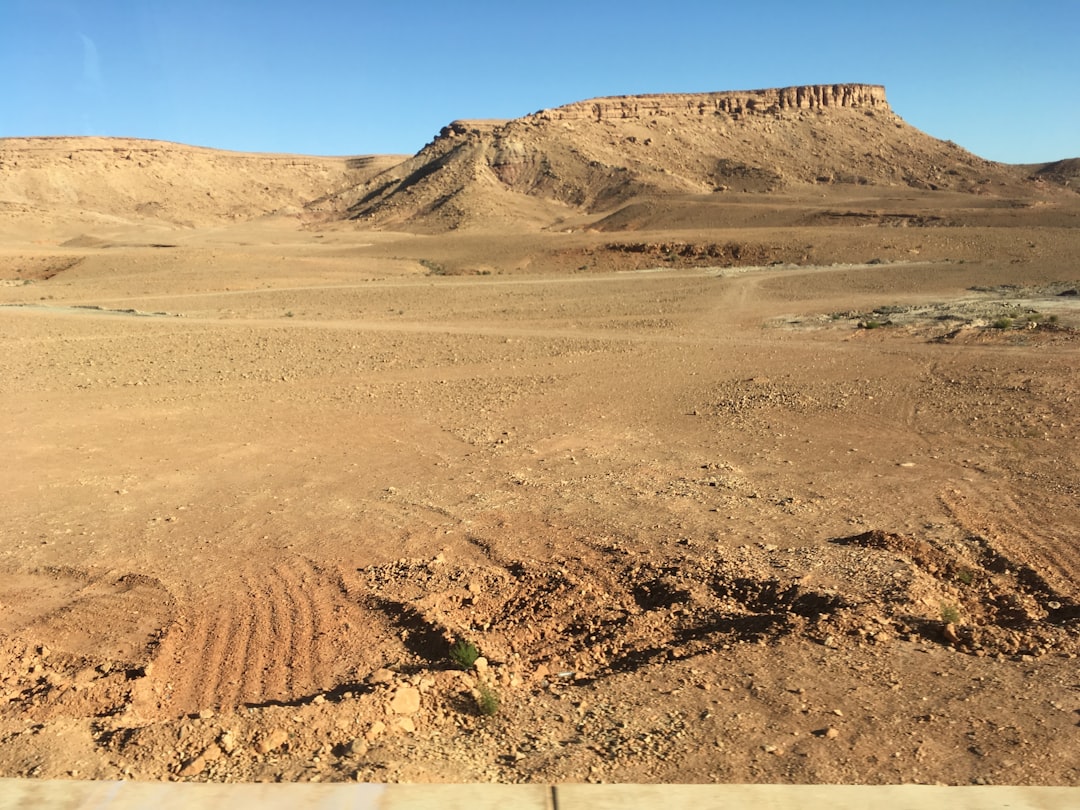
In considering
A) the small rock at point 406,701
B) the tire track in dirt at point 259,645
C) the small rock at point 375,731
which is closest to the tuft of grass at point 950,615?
the small rock at point 406,701

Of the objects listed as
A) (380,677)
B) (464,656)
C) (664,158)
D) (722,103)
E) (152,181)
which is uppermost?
(722,103)

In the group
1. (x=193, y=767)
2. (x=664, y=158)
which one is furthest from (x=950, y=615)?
(x=664, y=158)

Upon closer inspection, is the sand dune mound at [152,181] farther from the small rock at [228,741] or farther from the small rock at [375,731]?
the small rock at [375,731]

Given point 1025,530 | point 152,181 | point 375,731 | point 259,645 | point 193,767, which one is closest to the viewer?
point 193,767

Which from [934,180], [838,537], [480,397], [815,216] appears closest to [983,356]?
[480,397]

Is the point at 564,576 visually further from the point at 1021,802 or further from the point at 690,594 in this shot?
the point at 1021,802

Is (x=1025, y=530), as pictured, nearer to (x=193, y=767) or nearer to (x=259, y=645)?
(x=259, y=645)

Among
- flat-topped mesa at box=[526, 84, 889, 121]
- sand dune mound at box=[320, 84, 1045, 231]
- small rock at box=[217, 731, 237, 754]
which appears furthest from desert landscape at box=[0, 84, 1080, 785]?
flat-topped mesa at box=[526, 84, 889, 121]

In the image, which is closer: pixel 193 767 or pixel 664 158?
pixel 193 767
